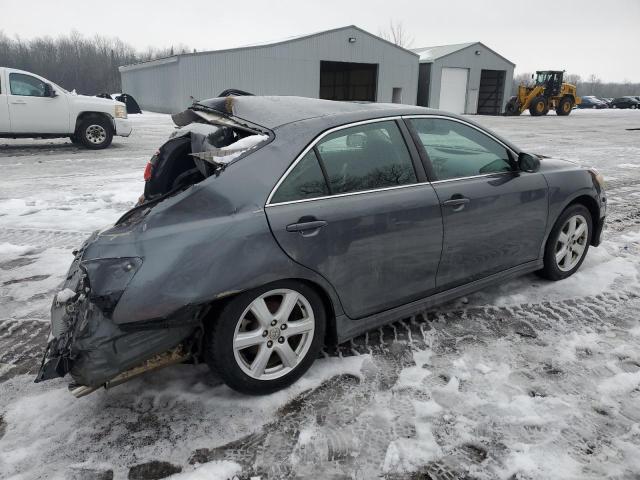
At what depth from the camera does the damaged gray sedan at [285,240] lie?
2.30 meters

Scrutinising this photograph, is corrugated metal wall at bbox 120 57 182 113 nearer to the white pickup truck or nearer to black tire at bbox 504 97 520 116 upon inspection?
the white pickup truck

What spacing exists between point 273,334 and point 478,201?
1.69 m

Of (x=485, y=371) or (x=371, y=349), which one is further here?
(x=371, y=349)

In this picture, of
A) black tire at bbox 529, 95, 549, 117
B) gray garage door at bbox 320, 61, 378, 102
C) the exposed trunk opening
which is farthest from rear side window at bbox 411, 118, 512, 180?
black tire at bbox 529, 95, 549, 117

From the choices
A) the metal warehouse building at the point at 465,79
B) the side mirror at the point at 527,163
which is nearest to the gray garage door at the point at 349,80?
the metal warehouse building at the point at 465,79

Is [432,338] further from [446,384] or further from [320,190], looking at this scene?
[320,190]

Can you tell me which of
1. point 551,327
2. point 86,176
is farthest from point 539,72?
point 551,327

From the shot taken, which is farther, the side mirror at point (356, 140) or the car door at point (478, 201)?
the car door at point (478, 201)

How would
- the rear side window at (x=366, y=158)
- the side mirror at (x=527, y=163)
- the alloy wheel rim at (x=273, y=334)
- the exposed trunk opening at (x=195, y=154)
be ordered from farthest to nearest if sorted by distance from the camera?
the side mirror at (x=527, y=163), the rear side window at (x=366, y=158), the exposed trunk opening at (x=195, y=154), the alloy wheel rim at (x=273, y=334)

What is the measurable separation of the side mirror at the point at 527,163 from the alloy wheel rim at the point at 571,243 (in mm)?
692

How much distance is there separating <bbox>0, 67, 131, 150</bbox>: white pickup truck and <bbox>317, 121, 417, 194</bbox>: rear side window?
1131 centimetres

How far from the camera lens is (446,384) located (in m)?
2.80

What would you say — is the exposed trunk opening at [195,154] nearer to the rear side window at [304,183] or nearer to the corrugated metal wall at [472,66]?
the rear side window at [304,183]

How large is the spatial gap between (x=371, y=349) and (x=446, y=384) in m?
0.55
